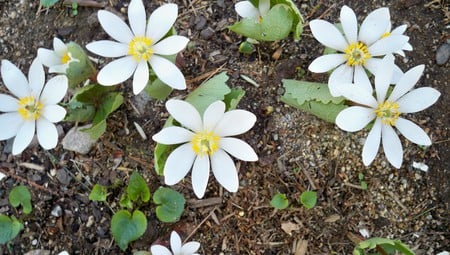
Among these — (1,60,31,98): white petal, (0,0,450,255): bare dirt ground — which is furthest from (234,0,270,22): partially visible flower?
(1,60,31,98): white petal

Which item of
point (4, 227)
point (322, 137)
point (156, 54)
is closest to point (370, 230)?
point (322, 137)

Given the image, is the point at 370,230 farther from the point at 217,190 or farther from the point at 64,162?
the point at 64,162

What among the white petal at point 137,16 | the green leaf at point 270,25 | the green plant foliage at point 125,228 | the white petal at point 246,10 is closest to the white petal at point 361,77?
the green leaf at point 270,25

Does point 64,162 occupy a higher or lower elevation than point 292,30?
lower

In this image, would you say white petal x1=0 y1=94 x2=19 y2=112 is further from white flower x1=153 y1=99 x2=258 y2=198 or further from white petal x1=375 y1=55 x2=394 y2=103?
white petal x1=375 y1=55 x2=394 y2=103

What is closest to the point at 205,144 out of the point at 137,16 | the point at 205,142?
the point at 205,142

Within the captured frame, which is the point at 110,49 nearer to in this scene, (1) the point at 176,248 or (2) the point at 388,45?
(1) the point at 176,248
